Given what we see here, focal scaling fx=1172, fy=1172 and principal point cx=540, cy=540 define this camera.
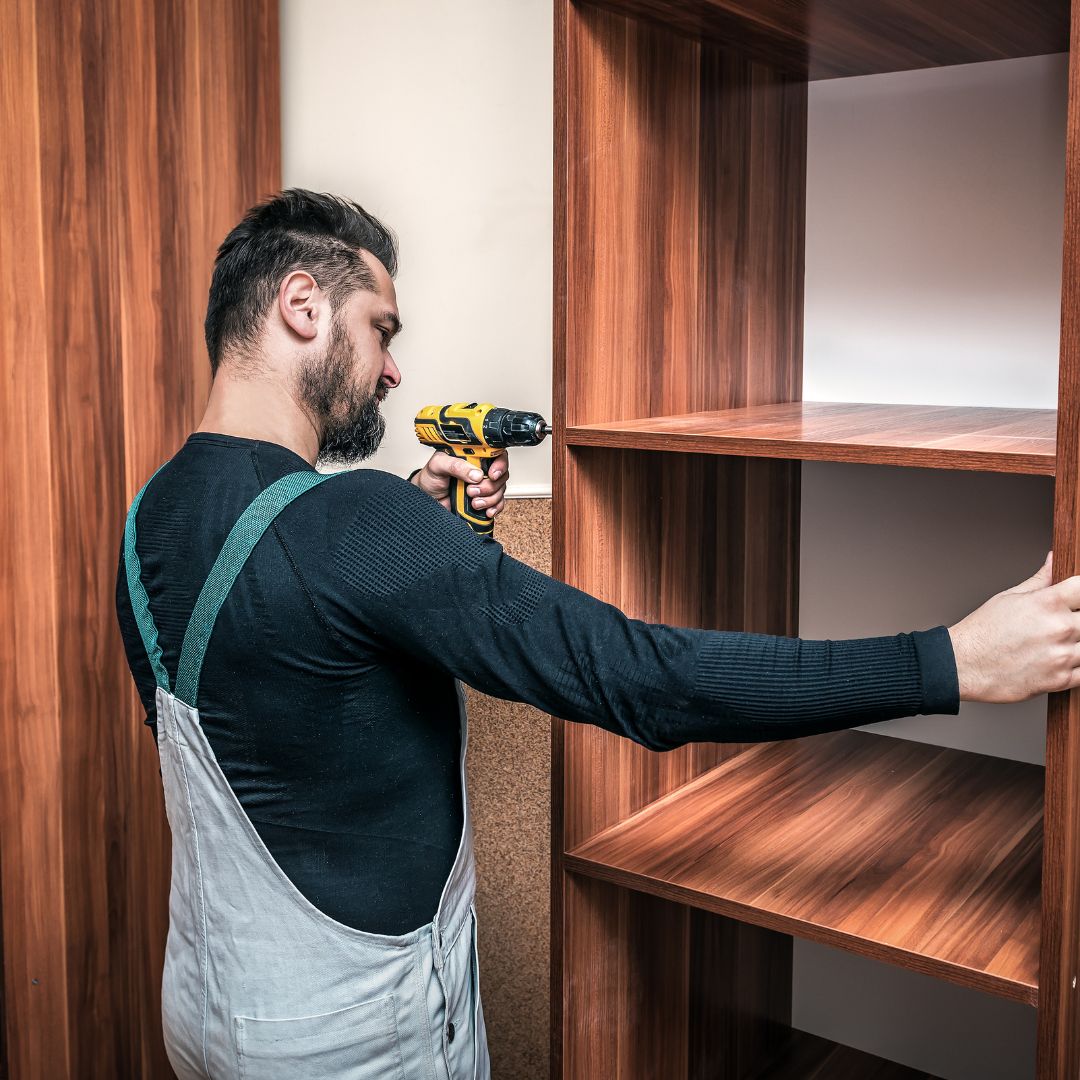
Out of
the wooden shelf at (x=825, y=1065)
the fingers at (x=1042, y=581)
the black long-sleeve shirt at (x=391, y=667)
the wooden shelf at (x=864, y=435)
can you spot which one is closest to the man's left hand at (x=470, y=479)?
the wooden shelf at (x=864, y=435)

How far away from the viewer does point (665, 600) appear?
151cm

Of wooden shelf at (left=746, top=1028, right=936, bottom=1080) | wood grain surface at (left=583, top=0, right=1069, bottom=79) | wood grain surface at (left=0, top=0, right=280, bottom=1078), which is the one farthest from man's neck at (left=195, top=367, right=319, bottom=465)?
wooden shelf at (left=746, top=1028, right=936, bottom=1080)

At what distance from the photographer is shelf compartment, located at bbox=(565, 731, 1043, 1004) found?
117cm

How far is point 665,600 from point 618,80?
629mm

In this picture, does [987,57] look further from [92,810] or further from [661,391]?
[92,810]

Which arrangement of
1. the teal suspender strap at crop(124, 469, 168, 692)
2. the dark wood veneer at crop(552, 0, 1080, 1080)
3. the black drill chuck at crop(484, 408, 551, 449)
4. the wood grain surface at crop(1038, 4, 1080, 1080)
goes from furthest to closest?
the black drill chuck at crop(484, 408, 551, 449) → the teal suspender strap at crop(124, 469, 168, 692) → the dark wood veneer at crop(552, 0, 1080, 1080) → the wood grain surface at crop(1038, 4, 1080, 1080)

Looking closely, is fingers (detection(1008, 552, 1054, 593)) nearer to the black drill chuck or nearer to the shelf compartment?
the shelf compartment

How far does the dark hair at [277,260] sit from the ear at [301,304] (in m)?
0.01

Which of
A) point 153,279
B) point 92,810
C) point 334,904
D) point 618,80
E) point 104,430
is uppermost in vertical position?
point 618,80

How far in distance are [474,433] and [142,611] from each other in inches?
20.4

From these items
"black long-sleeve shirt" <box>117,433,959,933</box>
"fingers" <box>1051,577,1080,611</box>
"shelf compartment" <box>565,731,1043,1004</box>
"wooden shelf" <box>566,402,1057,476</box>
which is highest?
"wooden shelf" <box>566,402,1057,476</box>

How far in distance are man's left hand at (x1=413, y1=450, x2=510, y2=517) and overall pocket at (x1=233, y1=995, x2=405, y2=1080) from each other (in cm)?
69

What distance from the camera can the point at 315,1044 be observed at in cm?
124

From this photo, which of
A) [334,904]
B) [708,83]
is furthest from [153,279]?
[334,904]
